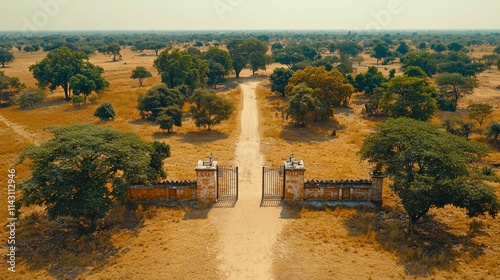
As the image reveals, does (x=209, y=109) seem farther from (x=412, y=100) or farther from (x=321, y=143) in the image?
(x=412, y=100)

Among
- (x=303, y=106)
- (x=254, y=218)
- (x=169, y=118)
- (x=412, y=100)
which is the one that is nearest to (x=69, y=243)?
(x=254, y=218)

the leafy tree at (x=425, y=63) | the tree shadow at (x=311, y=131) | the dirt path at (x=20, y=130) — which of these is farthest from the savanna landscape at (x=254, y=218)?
the leafy tree at (x=425, y=63)

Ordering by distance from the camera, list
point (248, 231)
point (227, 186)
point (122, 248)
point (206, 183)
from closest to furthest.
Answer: point (122, 248), point (248, 231), point (206, 183), point (227, 186)

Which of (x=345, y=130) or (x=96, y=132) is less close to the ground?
(x=96, y=132)

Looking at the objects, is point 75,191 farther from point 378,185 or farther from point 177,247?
point 378,185

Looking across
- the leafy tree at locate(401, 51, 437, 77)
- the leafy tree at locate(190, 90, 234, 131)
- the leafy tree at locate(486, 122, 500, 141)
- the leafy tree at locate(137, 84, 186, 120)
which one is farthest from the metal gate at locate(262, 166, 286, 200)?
the leafy tree at locate(401, 51, 437, 77)

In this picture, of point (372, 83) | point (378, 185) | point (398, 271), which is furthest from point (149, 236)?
point (372, 83)
